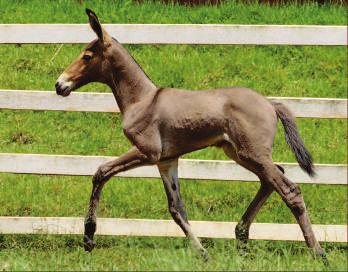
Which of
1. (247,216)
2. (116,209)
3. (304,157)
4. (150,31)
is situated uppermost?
(150,31)

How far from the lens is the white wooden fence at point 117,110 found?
789 centimetres

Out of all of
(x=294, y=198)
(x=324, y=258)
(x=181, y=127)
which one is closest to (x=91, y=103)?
(x=181, y=127)

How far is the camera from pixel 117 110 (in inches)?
316

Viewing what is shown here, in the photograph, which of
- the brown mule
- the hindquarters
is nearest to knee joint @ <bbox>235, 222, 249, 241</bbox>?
the brown mule

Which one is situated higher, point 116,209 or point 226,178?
point 226,178

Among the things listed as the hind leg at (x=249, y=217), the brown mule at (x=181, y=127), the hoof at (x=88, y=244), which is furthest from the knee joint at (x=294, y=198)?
the hoof at (x=88, y=244)

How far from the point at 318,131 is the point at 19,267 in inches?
151

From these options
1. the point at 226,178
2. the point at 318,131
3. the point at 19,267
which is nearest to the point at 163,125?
the point at 226,178

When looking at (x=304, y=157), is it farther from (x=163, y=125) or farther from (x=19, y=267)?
(x=19, y=267)

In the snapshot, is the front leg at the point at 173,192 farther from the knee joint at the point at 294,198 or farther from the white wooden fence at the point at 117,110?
the knee joint at the point at 294,198

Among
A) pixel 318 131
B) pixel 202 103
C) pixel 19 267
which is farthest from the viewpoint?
pixel 318 131

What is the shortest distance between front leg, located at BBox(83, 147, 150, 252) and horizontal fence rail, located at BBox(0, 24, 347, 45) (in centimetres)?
112

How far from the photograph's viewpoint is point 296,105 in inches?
308

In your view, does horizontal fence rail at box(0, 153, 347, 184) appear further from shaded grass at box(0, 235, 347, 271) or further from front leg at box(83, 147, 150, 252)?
front leg at box(83, 147, 150, 252)
